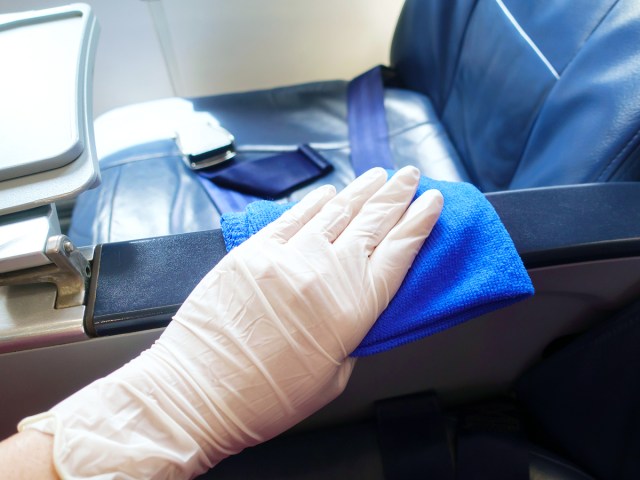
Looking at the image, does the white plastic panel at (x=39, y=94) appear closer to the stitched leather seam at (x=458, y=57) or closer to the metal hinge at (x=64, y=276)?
the metal hinge at (x=64, y=276)

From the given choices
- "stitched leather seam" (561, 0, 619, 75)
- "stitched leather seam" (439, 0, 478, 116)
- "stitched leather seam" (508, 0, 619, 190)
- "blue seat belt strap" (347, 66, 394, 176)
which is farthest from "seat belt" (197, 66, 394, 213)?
"stitched leather seam" (561, 0, 619, 75)

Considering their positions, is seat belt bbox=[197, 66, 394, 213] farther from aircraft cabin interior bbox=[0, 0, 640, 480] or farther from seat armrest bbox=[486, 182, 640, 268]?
seat armrest bbox=[486, 182, 640, 268]

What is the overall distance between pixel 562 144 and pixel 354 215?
29 centimetres

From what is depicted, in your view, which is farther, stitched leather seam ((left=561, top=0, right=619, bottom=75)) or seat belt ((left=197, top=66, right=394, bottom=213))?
seat belt ((left=197, top=66, right=394, bottom=213))

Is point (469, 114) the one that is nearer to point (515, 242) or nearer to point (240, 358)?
point (515, 242)

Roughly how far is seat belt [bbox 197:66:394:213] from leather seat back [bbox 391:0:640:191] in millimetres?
149

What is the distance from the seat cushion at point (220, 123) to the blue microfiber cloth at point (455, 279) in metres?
0.42

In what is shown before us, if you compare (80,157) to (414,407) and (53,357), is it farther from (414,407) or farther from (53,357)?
(414,407)

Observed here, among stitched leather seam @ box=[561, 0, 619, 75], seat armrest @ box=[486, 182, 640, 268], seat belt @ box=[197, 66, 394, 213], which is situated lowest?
seat belt @ box=[197, 66, 394, 213]

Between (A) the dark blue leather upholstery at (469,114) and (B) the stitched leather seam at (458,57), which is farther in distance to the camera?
(B) the stitched leather seam at (458,57)

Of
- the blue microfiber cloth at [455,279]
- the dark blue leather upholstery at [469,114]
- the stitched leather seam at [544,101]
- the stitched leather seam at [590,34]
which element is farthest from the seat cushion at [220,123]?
the blue microfiber cloth at [455,279]

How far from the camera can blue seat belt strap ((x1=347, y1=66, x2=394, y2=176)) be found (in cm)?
99

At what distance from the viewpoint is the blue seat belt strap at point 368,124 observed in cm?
99

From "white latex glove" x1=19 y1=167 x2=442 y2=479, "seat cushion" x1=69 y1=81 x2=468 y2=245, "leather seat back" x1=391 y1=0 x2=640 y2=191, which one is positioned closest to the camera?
"white latex glove" x1=19 y1=167 x2=442 y2=479
